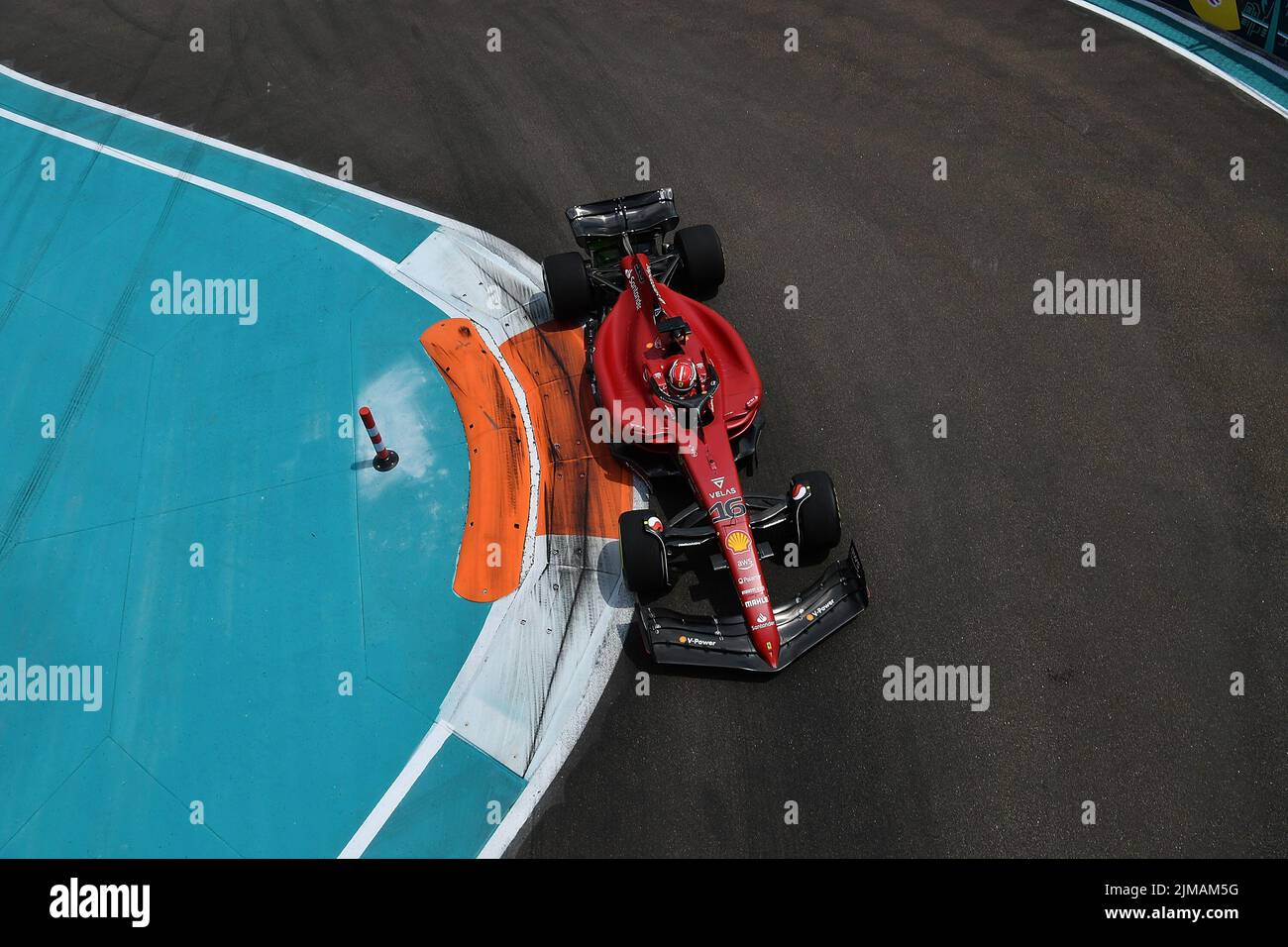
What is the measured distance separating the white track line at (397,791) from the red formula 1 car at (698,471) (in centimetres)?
201

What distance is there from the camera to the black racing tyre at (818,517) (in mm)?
8023

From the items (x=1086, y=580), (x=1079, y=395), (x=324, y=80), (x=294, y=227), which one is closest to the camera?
(x=1086, y=580)

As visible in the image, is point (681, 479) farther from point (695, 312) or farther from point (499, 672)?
point (499, 672)

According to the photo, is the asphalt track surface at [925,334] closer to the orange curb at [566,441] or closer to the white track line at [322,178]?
the white track line at [322,178]

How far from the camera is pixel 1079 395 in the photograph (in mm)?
9531

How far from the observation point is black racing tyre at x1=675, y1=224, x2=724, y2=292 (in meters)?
10.1

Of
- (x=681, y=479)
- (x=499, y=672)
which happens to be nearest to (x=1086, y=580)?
(x=681, y=479)

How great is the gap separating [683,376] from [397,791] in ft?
14.5

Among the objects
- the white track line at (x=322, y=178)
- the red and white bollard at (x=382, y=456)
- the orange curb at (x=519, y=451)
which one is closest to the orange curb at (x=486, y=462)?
the orange curb at (x=519, y=451)

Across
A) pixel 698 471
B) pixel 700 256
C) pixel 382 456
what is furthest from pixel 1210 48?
pixel 382 456

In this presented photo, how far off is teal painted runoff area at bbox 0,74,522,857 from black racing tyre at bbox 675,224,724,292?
10.1ft

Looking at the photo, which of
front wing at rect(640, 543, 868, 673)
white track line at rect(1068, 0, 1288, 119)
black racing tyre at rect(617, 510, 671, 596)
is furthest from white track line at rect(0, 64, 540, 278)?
white track line at rect(1068, 0, 1288, 119)

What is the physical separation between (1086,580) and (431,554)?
6.24 m

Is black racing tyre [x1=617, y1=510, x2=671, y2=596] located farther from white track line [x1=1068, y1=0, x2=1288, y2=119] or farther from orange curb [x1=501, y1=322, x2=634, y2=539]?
white track line [x1=1068, y1=0, x2=1288, y2=119]
